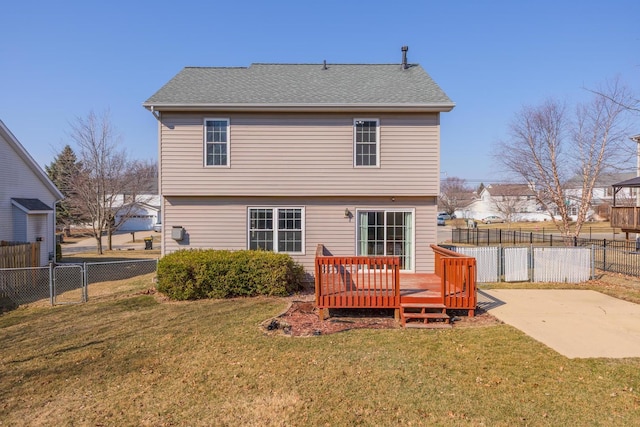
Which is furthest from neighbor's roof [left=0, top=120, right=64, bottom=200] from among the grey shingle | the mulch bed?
the mulch bed

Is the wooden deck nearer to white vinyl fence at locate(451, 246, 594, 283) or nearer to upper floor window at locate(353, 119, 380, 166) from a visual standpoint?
upper floor window at locate(353, 119, 380, 166)

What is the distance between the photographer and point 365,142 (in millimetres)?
10336

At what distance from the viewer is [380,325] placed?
23.2ft

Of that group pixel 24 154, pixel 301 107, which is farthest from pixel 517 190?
pixel 24 154

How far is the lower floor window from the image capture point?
1038 cm

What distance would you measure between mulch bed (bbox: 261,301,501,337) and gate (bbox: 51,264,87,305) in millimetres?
5863

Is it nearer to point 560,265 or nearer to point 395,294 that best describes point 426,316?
point 395,294

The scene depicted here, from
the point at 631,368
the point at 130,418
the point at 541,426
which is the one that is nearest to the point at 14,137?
the point at 130,418

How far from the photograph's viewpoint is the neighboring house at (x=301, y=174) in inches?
403

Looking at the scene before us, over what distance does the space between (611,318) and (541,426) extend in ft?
17.2

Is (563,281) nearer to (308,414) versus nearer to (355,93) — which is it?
(355,93)

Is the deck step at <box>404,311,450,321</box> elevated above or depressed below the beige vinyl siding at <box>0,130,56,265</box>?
below

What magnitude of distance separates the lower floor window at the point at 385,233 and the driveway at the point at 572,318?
2.41m

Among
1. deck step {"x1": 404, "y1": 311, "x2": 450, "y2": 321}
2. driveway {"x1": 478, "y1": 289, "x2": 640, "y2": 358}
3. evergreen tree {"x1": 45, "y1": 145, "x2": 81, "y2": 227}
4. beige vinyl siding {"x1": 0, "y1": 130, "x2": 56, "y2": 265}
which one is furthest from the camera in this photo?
evergreen tree {"x1": 45, "y1": 145, "x2": 81, "y2": 227}
